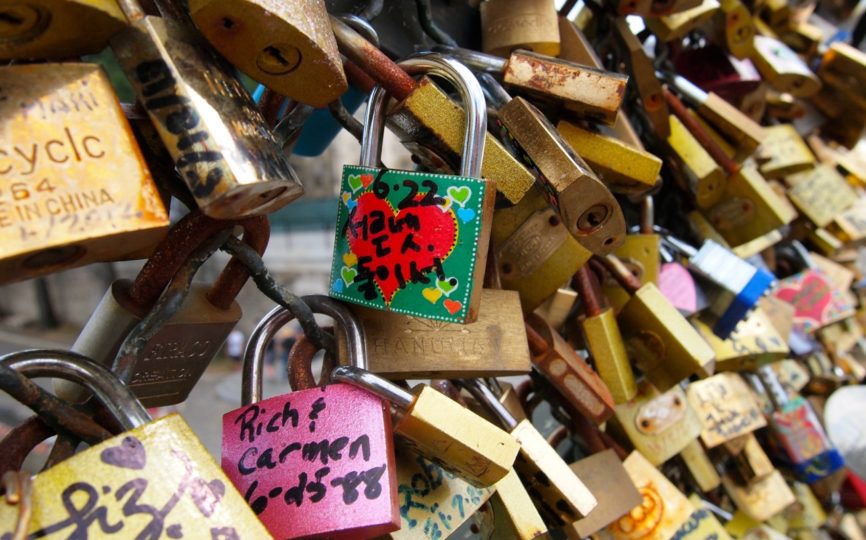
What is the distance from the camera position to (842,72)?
162cm

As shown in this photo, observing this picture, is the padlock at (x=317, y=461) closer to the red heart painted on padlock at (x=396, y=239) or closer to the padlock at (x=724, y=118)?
the red heart painted on padlock at (x=396, y=239)

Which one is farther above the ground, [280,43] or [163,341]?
[280,43]

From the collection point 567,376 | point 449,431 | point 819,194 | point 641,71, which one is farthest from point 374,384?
point 819,194

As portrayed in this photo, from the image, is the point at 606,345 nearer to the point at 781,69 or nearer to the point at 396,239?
the point at 396,239

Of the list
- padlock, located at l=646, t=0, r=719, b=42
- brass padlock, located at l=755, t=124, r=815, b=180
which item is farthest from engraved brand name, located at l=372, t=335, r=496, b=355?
brass padlock, located at l=755, t=124, r=815, b=180

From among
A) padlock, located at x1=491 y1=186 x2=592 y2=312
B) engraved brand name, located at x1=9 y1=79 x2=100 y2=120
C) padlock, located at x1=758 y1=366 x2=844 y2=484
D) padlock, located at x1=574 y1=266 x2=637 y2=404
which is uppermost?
engraved brand name, located at x1=9 y1=79 x2=100 y2=120

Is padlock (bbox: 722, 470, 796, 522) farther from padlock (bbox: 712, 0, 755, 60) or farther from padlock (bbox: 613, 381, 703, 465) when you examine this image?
padlock (bbox: 712, 0, 755, 60)

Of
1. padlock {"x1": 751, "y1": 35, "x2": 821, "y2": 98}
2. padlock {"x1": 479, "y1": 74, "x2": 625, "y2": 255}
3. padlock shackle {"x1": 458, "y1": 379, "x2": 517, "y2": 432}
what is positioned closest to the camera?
padlock {"x1": 479, "y1": 74, "x2": 625, "y2": 255}

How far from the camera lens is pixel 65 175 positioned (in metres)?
0.38

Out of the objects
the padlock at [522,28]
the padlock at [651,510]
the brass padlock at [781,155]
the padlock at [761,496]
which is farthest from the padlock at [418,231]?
the brass padlock at [781,155]

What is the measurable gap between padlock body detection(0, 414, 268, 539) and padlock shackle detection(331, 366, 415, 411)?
0.46 ft

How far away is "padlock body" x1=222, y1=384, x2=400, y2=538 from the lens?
0.48m

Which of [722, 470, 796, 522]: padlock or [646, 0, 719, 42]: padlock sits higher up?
[646, 0, 719, 42]: padlock

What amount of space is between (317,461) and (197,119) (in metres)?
0.25
